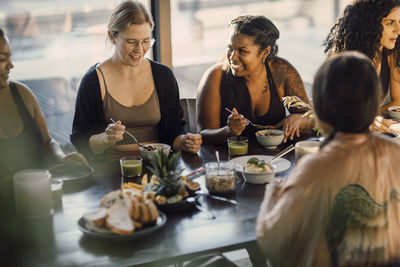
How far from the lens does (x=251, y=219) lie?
5.38 feet

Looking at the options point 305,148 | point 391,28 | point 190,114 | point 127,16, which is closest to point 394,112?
point 391,28

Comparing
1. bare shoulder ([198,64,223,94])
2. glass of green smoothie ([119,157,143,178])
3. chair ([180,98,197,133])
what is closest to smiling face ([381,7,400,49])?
bare shoulder ([198,64,223,94])

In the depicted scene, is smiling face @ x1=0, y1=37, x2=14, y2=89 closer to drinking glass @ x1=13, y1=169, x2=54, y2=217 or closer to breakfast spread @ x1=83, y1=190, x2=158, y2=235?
drinking glass @ x1=13, y1=169, x2=54, y2=217

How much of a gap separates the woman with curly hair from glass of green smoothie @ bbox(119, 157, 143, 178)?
1.67m

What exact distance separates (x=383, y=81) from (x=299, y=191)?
2113 mm

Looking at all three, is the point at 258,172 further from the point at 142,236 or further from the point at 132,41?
the point at 132,41

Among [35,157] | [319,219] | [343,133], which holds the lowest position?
[35,157]

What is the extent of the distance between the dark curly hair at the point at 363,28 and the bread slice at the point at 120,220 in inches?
81.3

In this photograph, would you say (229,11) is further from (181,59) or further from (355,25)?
(355,25)

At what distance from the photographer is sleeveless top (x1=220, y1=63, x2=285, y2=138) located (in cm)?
282

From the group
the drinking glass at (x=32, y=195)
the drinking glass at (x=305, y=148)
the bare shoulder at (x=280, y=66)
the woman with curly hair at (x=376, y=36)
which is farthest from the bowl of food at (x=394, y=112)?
the drinking glass at (x=32, y=195)

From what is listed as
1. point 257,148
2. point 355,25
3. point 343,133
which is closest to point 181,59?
point 355,25

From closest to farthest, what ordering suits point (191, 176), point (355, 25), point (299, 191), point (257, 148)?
point (299, 191), point (191, 176), point (257, 148), point (355, 25)

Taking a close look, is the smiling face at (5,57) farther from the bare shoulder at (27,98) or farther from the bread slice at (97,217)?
the bread slice at (97,217)
